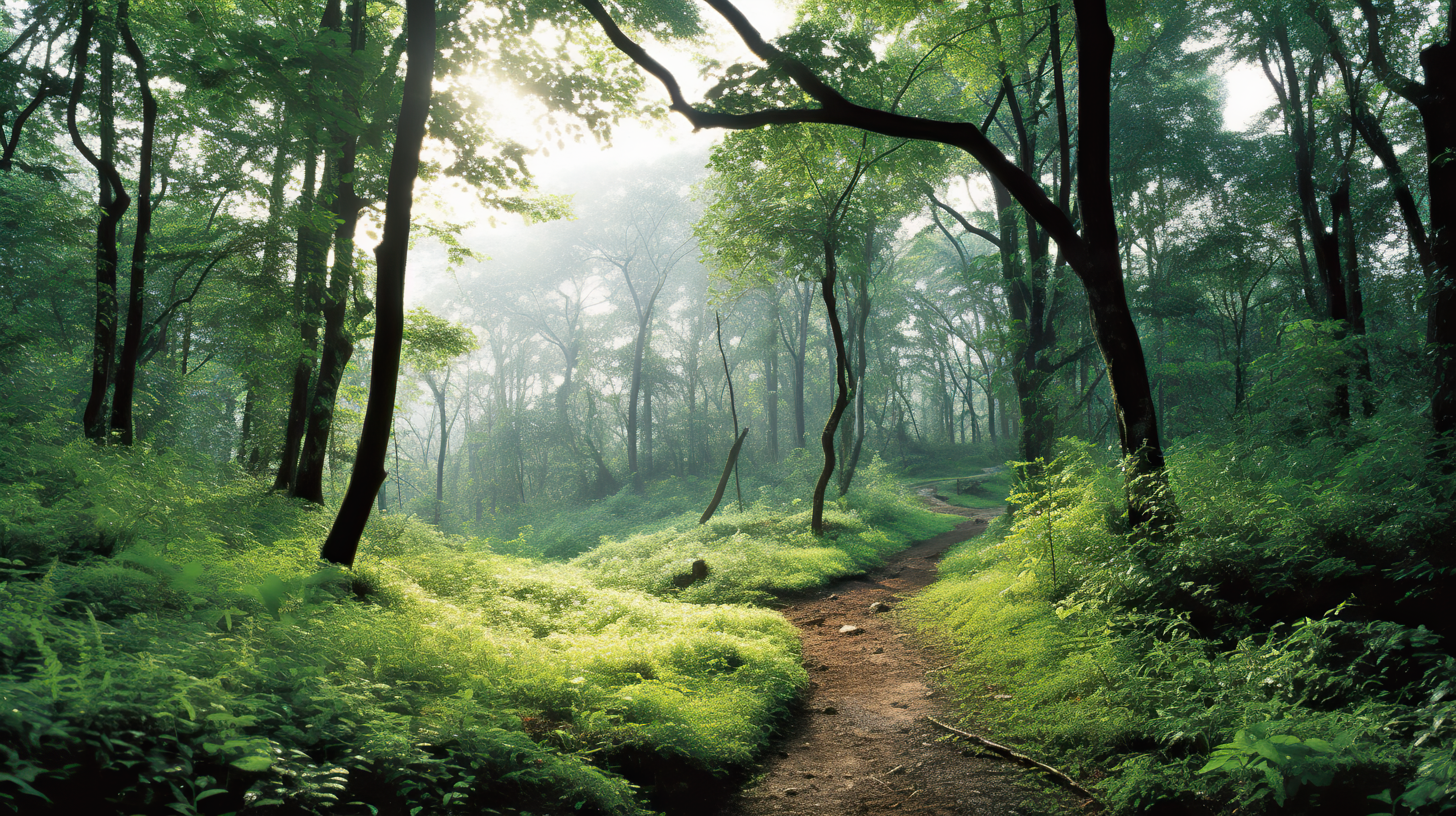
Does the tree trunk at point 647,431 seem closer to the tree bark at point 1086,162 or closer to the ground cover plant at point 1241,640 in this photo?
the tree bark at point 1086,162

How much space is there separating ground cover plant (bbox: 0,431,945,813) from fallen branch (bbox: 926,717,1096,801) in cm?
133

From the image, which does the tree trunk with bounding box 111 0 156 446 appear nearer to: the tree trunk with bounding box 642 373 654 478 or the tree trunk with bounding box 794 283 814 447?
the tree trunk with bounding box 794 283 814 447

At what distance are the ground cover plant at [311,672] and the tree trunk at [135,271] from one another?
9.54 ft

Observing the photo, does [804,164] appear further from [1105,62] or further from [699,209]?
[699,209]

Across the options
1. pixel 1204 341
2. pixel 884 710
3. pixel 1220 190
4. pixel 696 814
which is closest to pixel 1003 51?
pixel 884 710

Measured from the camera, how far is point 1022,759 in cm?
384

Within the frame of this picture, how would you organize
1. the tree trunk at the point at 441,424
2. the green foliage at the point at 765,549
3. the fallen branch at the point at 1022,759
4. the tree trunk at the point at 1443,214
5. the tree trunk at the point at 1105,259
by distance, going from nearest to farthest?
1. the fallen branch at the point at 1022,759
2. the tree trunk at the point at 1443,214
3. the tree trunk at the point at 1105,259
4. the green foliage at the point at 765,549
5. the tree trunk at the point at 441,424

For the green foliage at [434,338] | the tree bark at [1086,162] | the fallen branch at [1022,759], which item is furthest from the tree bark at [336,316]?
the fallen branch at [1022,759]

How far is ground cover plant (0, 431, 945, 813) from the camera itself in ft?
6.98

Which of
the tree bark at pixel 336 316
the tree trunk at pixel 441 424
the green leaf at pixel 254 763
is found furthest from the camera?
the tree trunk at pixel 441 424

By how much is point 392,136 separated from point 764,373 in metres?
34.6

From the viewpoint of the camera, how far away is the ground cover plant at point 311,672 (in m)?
2.13

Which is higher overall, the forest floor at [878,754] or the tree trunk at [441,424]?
the tree trunk at [441,424]

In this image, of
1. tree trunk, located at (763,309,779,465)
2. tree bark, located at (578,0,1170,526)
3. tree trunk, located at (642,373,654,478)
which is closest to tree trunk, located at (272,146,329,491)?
tree bark, located at (578,0,1170,526)
